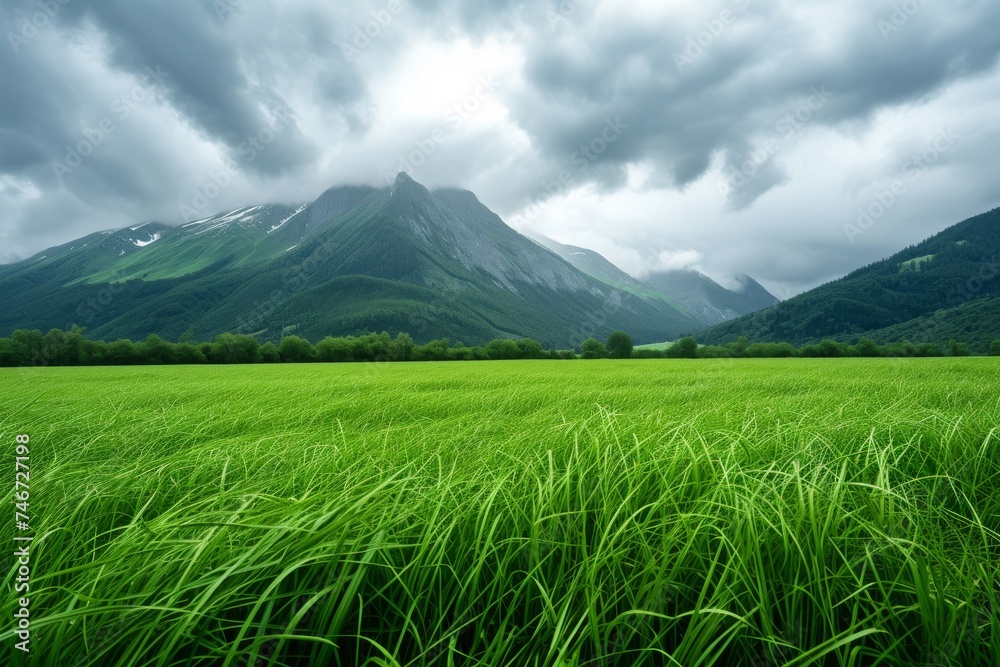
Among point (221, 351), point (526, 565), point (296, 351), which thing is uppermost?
point (221, 351)

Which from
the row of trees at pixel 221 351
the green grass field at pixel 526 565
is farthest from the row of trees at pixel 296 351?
the green grass field at pixel 526 565

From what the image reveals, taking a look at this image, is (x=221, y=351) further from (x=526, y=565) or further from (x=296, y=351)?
(x=526, y=565)

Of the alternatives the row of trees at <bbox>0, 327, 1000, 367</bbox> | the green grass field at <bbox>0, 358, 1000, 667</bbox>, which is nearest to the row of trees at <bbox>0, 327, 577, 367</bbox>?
the row of trees at <bbox>0, 327, 1000, 367</bbox>

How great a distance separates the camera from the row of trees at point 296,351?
1953 inches

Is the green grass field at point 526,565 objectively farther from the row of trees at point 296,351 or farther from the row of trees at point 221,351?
the row of trees at point 221,351

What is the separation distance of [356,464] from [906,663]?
276 centimetres

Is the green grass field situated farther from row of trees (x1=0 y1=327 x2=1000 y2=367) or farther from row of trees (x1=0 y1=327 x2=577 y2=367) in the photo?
row of trees (x1=0 y1=327 x2=577 y2=367)

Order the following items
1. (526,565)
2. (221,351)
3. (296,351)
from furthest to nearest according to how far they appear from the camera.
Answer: (296,351)
(221,351)
(526,565)

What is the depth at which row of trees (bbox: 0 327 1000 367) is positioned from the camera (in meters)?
49.6

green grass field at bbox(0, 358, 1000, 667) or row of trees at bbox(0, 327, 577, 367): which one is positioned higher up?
row of trees at bbox(0, 327, 577, 367)

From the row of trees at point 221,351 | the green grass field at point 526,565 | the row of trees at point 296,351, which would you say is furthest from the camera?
the row of trees at point 296,351

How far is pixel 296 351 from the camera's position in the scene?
5944 centimetres

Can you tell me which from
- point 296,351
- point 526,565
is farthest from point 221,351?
point 526,565

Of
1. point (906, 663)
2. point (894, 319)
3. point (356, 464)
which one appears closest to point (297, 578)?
point (356, 464)
